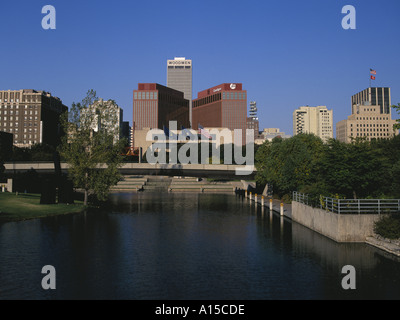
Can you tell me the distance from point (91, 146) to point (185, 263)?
38.3 m

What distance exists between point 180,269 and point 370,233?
16.5 m

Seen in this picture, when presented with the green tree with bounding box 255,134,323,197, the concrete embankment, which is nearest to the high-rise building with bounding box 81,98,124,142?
the green tree with bounding box 255,134,323,197

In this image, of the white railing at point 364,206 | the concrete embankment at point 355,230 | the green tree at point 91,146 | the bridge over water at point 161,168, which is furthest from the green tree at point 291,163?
the green tree at point 91,146

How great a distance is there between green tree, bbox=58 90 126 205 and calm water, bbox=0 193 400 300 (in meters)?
17.2

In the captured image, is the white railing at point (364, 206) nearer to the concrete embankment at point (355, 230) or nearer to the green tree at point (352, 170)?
the concrete embankment at point (355, 230)

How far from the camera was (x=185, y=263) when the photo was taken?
23969 millimetres

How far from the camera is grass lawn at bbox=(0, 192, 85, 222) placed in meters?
43.8

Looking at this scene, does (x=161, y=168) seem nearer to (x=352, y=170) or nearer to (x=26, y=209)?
(x=26, y=209)

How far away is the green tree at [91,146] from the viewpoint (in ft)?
185

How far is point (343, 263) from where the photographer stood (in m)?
23.9

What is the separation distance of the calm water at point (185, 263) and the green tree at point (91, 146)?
17.2 m

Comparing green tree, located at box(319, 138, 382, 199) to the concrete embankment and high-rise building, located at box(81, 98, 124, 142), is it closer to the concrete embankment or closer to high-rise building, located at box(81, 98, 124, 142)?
the concrete embankment
